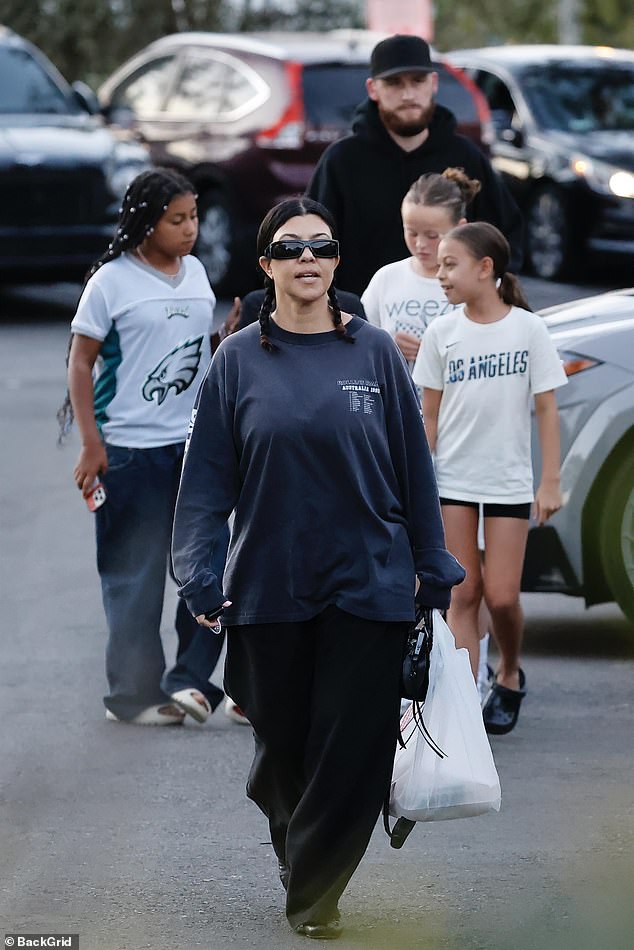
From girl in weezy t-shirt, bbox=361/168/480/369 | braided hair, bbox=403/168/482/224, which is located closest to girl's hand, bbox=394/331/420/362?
girl in weezy t-shirt, bbox=361/168/480/369

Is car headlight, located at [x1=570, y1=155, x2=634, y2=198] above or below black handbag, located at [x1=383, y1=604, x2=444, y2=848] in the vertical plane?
below

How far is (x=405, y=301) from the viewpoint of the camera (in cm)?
626

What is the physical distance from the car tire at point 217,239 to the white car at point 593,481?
28.9 feet

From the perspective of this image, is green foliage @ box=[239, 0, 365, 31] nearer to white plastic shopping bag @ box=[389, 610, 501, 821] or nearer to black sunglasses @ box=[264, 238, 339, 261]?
black sunglasses @ box=[264, 238, 339, 261]

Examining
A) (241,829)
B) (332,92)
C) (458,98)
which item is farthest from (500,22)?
(241,829)

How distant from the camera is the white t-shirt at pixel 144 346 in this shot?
21.0ft

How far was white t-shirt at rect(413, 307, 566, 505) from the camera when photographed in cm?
601

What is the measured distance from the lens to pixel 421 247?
20.4ft

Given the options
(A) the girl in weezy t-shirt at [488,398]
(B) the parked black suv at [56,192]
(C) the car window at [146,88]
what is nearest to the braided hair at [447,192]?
(A) the girl in weezy t-shirt at [488,398]

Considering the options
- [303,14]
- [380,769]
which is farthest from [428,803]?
[303,14]

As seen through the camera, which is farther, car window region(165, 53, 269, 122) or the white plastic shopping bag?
car window region(165, 53, 269, 122)

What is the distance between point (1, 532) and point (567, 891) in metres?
4.98

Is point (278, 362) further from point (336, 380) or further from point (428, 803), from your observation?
point (428, 803)

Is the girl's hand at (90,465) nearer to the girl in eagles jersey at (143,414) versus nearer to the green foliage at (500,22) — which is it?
the girl in eagles jersey at (143,414)
